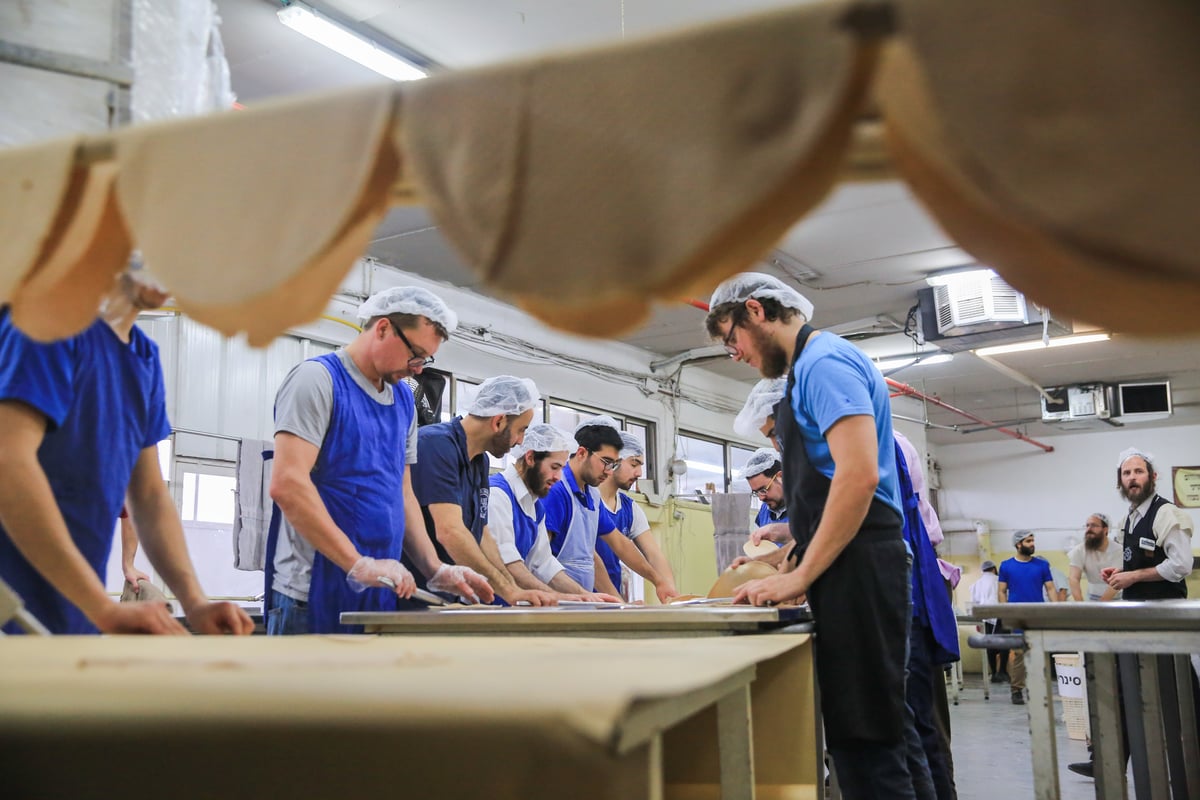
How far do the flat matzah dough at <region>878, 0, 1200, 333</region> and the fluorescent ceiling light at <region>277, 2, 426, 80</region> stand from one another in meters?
3.57

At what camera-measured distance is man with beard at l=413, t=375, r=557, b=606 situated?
11.6 ft

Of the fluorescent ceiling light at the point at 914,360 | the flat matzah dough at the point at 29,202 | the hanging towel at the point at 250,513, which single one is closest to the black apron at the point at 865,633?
the flat matzah dough at the point at 29,202

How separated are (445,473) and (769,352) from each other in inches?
54.7

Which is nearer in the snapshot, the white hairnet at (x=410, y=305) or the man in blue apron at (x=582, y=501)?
the white hairnet at (x=410, y=305)

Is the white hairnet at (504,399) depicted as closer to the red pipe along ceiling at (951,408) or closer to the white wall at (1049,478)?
the red pipe along ceiling at (951,408)

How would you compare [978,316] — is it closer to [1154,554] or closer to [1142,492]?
[1142,492]

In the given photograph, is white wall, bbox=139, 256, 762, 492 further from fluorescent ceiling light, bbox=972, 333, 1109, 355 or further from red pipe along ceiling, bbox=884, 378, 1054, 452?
fluorescent ceiling light, bbox=972, 333, 1109, 355

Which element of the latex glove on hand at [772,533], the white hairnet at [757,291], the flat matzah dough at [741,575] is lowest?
the flat matzah dough at [741,575]

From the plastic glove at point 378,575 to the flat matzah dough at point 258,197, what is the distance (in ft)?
4.36

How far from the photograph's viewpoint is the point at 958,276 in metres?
8.16

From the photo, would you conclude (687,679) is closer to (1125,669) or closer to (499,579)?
(499,579)

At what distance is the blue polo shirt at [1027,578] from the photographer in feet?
35.2

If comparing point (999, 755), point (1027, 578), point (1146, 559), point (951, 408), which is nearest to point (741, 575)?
point (1146, 559)

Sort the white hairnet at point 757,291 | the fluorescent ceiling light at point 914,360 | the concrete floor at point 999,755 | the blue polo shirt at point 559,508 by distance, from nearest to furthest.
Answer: the white hairnet at point 757,291, the blue polo shirt at point 559,508, the concrete floor at point 999,755, the fluorescent ceiling light at point 914,360
